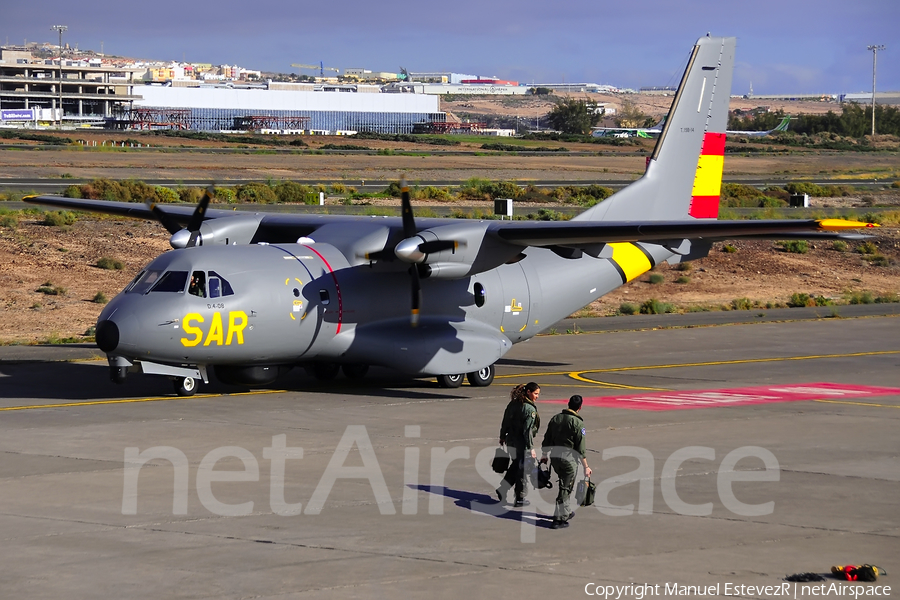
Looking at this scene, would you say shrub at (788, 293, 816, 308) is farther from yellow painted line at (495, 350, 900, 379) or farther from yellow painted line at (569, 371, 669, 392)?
yellow painted line at (569, 371, 669, 392)

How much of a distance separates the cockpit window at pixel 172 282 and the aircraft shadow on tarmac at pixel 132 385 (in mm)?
2833

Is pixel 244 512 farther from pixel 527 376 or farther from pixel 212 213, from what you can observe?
pixel 212 213

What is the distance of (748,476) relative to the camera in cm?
1577

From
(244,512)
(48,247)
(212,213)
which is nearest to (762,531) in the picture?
(244,512)

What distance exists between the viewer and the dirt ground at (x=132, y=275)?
35.9 meters

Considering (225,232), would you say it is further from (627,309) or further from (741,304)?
(741,304)

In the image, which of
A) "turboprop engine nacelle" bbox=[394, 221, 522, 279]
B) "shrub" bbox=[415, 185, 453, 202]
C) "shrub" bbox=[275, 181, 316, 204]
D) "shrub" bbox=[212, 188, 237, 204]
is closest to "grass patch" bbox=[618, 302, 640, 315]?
"turboprop engine nacelle" bbox=[394, 221, 522, 279]

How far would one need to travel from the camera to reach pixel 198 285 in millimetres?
21219

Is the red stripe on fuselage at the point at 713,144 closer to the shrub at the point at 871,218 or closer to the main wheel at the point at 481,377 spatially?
the main wheel at the point at 481,377

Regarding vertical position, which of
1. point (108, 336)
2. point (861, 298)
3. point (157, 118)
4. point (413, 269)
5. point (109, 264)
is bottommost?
point (861, 298)

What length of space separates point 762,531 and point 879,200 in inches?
2920

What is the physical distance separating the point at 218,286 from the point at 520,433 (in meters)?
10.0

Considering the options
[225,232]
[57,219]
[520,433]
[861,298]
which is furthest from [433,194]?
[520,433]

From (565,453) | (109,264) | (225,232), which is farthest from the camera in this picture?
(109,264)
